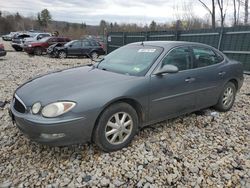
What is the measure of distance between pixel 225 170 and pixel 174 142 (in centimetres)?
83

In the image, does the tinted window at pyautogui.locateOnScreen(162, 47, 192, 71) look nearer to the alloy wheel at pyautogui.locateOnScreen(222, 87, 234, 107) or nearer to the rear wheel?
the alloy wheel at pyautogui.locateOnScreen(222, 87, 234, 107)

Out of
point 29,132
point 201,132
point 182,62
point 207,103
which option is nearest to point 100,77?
point 29,132

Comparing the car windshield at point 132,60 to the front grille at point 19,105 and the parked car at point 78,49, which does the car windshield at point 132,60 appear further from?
the parked car at point 78,49

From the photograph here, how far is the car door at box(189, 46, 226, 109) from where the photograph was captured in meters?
4.17

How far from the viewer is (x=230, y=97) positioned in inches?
195

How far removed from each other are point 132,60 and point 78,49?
12.9 meters

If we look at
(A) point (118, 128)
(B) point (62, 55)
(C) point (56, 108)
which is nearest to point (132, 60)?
(A) point (118, 128)

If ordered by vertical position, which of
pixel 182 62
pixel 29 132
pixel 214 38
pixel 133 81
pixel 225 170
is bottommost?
pixel 225 170

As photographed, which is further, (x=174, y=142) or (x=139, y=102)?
(x=174, y=142)

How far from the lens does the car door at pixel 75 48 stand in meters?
16.0

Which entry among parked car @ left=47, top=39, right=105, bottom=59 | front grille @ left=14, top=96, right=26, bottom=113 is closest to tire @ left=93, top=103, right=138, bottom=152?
front grille @ left=14, top=96, right=26, bottom=113

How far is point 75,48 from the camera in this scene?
52.6ft

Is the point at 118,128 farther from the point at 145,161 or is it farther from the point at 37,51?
the point at 37,51

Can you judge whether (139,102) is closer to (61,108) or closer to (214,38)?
(61,108)
